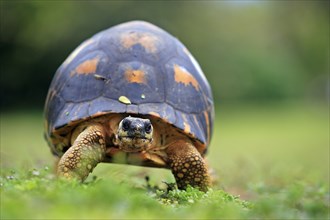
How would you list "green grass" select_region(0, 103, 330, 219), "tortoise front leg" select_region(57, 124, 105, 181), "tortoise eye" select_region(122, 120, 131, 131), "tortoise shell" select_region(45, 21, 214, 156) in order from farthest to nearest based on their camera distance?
"tortoise shell" select_region(45, 21, 214, 156) < "tortoise front leg" select_region(57, 124, 105, 181) < "tortoise eye" select_region(122, 120, 131, 131) < "green grass" select_region(0, 103, 330, 219)

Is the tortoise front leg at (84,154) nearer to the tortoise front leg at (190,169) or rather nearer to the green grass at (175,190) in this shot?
the green grass at (175,190)

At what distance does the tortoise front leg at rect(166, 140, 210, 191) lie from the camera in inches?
206

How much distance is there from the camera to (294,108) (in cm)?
3172

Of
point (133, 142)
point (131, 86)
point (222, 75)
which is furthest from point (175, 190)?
point (222, 75)

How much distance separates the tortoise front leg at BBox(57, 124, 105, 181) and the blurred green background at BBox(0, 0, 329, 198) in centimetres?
151

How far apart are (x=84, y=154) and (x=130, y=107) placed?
1.77ft

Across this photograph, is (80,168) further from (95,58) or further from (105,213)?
(105,213)

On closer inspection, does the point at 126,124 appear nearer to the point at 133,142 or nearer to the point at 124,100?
the point at 133,142

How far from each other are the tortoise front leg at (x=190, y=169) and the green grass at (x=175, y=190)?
146 millimetres

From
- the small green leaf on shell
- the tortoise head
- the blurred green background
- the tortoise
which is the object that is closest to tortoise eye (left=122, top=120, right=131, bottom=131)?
the tortoise head

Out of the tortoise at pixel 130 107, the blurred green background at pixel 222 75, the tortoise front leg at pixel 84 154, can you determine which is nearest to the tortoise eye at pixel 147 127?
the tortoise at pixel 130 107

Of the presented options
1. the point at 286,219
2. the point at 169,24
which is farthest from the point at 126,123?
the point at 169,24

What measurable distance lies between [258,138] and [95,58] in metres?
12.6

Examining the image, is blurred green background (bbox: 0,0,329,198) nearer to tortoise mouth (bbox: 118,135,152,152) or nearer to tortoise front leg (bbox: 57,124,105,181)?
tortoise front leg (bbox: 57,124,105,181)
